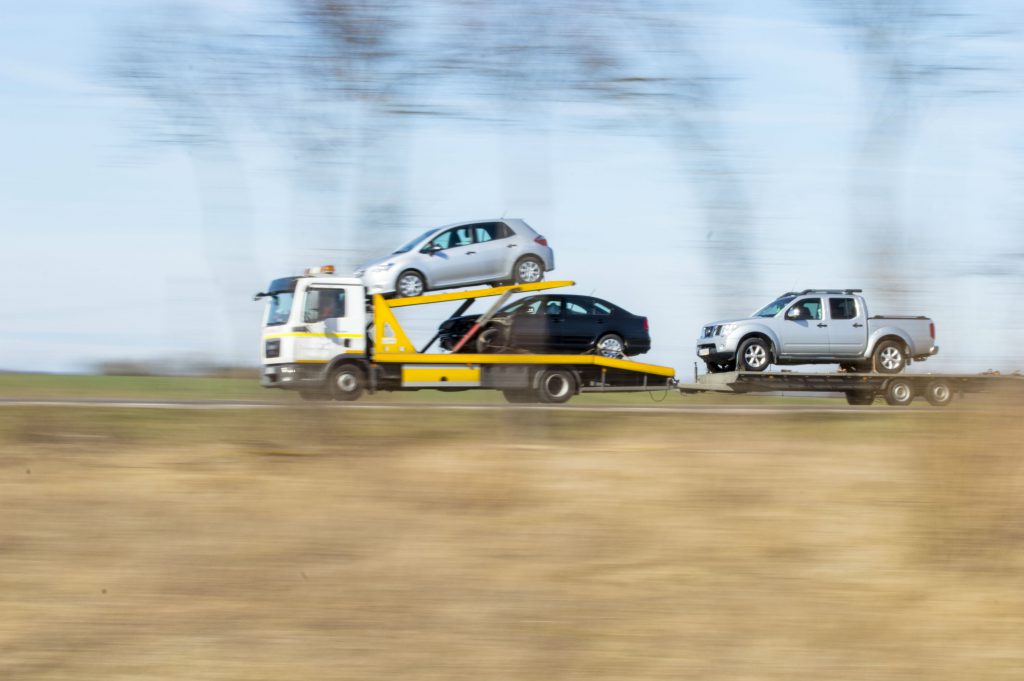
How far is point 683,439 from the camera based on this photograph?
9438 millimetres

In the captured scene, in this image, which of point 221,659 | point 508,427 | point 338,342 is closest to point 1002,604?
point 508,427

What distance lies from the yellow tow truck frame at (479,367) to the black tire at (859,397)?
3.65 m

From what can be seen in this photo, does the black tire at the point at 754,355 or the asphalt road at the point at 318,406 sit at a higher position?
the black tire at the point at 754,355

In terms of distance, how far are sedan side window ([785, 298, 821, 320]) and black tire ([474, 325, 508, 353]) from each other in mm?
6296

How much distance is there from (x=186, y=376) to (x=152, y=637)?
3711mm

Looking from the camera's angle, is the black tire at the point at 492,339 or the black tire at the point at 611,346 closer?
the black tire at the point at 492,339

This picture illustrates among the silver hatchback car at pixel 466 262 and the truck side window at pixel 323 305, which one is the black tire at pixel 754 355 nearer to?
the silver hatchback car at pixel 466 262

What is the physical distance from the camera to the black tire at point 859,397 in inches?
850

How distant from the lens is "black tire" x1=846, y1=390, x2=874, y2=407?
2158cm

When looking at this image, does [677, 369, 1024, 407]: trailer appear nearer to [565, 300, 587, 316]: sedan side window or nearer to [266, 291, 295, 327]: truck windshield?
[565, 300, 587, 316]: sedan side window

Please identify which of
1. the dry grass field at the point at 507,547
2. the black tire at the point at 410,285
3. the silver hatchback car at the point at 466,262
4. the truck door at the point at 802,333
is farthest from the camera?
the truck door at the point at 802,333

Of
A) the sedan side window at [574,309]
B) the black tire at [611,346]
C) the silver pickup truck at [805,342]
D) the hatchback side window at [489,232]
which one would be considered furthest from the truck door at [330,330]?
the silver pickup truck at [805,342]

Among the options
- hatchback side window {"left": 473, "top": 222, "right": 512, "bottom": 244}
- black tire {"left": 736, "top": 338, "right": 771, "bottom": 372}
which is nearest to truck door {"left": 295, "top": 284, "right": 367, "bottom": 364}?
hatchback side window {"left": 473, "top": 222, "right": 512, "bottom": 244}

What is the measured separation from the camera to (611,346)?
20250 mm
